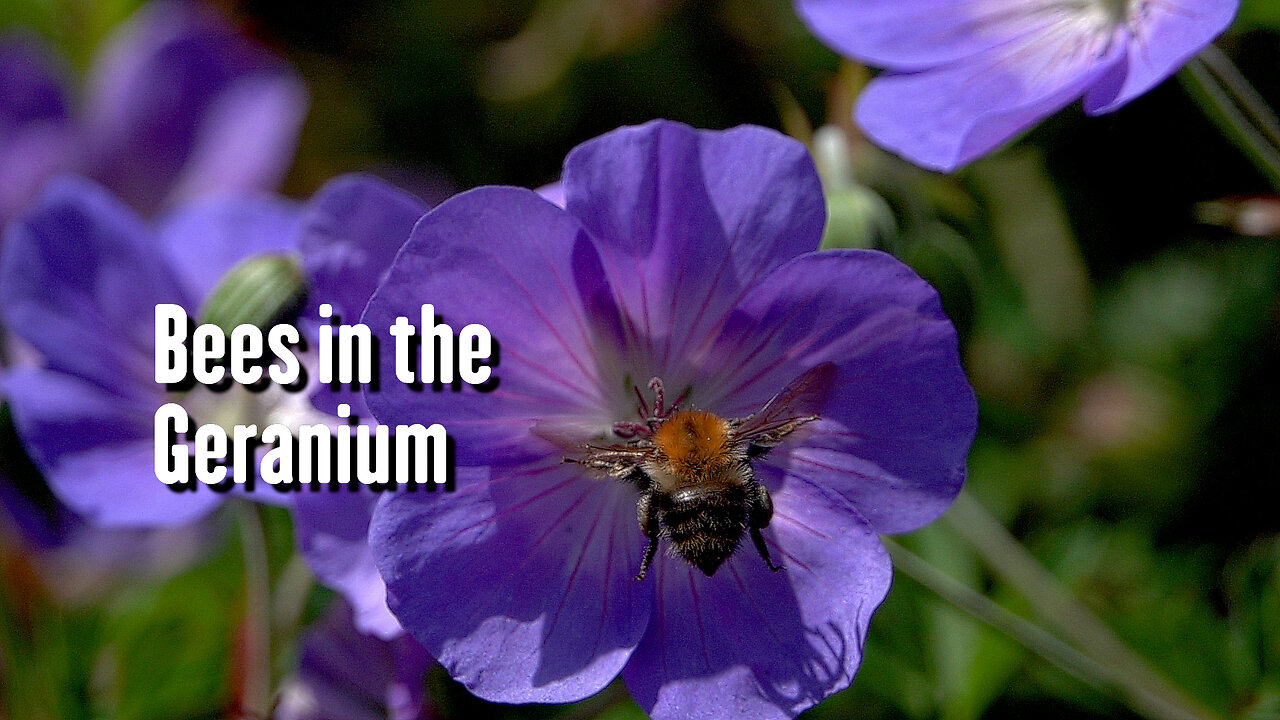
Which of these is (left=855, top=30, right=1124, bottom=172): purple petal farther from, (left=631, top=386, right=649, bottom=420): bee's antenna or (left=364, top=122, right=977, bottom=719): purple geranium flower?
(left=631, top=386, right=649, bottom=420): bee's antenna

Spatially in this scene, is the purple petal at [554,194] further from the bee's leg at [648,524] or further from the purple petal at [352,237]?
the bee's leg at [648,524]

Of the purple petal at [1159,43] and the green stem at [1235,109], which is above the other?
the purple petal at [1159,43]

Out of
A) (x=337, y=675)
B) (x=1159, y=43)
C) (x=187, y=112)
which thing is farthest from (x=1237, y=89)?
(x=187, y=112)

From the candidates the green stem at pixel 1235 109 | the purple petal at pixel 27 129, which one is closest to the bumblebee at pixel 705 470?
the green stem at pixel 1235 109

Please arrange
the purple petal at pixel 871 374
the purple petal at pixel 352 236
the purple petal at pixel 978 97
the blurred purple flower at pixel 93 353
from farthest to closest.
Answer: the blurred purple flower at pixel 93 353 < the purple petal at pixel 352 236 < the purple petal at pixel 978 97 < the purple petal at pixel 871 374

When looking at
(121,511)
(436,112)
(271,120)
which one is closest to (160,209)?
(271,120)

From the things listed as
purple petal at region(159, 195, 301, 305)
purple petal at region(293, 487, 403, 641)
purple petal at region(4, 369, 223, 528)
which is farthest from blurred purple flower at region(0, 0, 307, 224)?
purple petal at region(293, 487, 403, 641)

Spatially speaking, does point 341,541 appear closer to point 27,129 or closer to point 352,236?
point 352,236

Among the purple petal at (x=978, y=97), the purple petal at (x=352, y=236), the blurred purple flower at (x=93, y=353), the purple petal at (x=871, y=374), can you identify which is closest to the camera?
the purple petal at (x=871, y=374)
